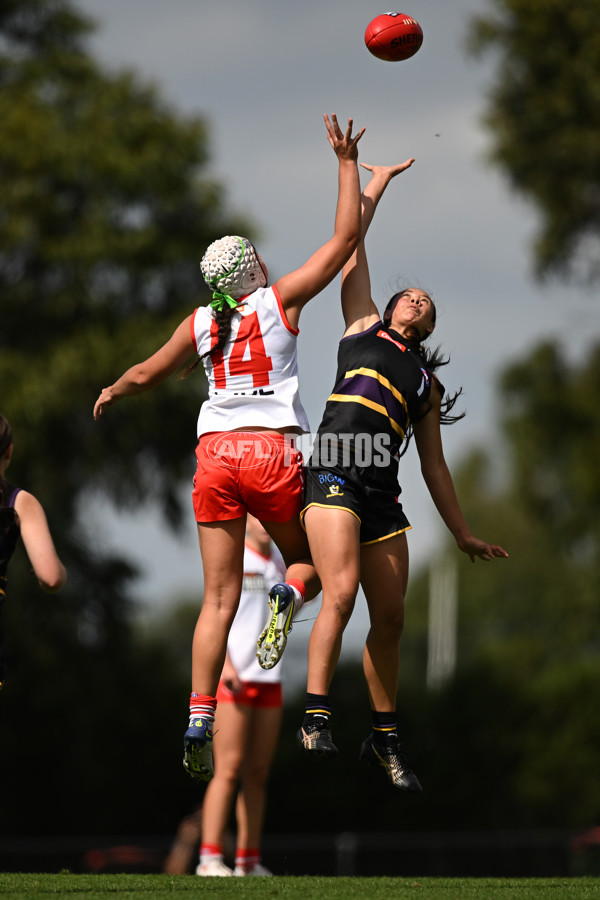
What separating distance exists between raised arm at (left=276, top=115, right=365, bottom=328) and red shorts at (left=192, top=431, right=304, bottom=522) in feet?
2.13

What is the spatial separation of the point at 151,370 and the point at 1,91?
1560 cm

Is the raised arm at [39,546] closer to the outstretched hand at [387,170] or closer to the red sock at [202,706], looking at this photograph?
the red sock at [202,706]

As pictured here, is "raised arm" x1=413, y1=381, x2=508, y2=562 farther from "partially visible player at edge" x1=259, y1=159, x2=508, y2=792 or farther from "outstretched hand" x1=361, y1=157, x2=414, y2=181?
"outstretched hand" x1=361, y1=157, x2=414, y2=181

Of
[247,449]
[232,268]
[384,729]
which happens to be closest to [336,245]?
[232,268]

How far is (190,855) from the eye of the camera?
12828mm

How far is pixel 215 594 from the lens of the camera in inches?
245

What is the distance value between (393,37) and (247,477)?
2724mm

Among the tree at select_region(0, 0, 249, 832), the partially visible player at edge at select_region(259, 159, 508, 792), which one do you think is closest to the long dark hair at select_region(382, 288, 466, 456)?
the partially visible player at edge at select_region(259, 159, 508, 792)

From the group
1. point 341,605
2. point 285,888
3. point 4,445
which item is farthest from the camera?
point 341,605

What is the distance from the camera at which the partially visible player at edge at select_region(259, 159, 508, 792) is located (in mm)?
5957

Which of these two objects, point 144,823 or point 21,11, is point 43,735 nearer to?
point 144,823

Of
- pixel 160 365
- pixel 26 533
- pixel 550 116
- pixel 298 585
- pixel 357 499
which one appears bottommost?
pixel 298 585

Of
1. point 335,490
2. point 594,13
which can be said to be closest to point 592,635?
point 594,13

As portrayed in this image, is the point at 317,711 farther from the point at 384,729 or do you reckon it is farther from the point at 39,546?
the point at 39,546
